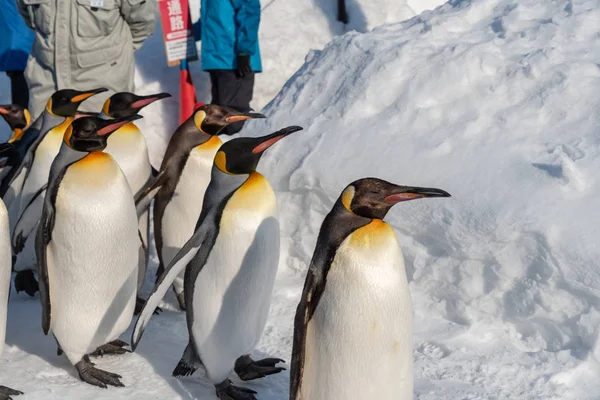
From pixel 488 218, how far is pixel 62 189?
1.83 metres

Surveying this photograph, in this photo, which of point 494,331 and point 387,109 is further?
point 387,109

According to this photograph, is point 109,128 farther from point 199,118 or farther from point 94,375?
point 94,375

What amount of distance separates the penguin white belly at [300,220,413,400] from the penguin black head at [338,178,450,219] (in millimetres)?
52

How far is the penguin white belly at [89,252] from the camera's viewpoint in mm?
3561

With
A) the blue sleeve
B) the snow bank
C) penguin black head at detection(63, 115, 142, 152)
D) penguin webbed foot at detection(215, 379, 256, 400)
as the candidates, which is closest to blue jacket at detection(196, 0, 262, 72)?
the blue sleeve

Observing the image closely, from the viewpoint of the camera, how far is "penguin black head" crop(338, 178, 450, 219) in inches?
111

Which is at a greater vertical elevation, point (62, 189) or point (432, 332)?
point (62, 189)

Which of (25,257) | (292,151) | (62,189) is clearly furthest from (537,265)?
(25,257)

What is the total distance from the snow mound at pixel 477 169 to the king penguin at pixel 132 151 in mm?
718

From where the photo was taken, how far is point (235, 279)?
3.39 metres

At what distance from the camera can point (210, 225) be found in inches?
133

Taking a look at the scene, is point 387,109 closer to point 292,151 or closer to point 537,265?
point 292,151

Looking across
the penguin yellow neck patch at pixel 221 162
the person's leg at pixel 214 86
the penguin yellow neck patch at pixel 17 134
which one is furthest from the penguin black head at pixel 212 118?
the person's leg at pixel 214 86

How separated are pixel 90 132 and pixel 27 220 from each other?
0.92 meters
